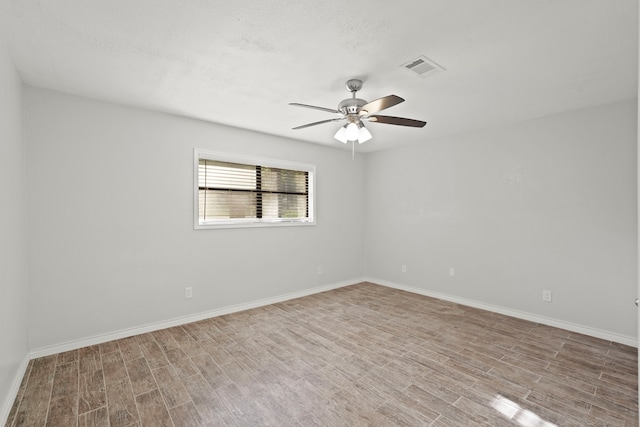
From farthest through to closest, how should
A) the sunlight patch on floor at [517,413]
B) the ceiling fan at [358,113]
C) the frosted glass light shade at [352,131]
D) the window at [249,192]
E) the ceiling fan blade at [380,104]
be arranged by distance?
1. the window at [249,192]
2. the frosted glass light shade at [352,131]
3. the ceiling fan at [358,113]
4. the ceiling fan blade at [380,104]
5. the sunlight patch on floor at [517,413]

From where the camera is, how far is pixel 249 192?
4164 millimetres

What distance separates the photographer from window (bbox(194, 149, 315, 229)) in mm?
3725

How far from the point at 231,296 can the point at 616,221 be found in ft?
14.4

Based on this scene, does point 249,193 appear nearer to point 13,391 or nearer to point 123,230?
point 123,230

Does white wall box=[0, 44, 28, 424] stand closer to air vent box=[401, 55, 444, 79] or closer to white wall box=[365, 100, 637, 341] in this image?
air vent box=[401, 55, 444, 79]

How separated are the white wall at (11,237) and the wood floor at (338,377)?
229 mm

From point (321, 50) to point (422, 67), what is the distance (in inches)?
32.1

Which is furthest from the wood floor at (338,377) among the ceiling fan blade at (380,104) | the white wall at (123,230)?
the ceiling fan blade at (380,104)

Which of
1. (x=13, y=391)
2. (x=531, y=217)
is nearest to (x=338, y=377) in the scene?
(x=13, y=391)

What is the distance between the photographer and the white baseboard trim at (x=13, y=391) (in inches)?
71.6

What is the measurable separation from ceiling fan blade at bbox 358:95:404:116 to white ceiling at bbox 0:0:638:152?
9.9 inches

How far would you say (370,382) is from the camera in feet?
7.40

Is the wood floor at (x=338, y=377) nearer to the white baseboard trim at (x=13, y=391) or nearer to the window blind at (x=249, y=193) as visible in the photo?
the white baseboard trim at (x=13, y=391)

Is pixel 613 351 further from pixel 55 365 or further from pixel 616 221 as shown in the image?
pixel 55 365
